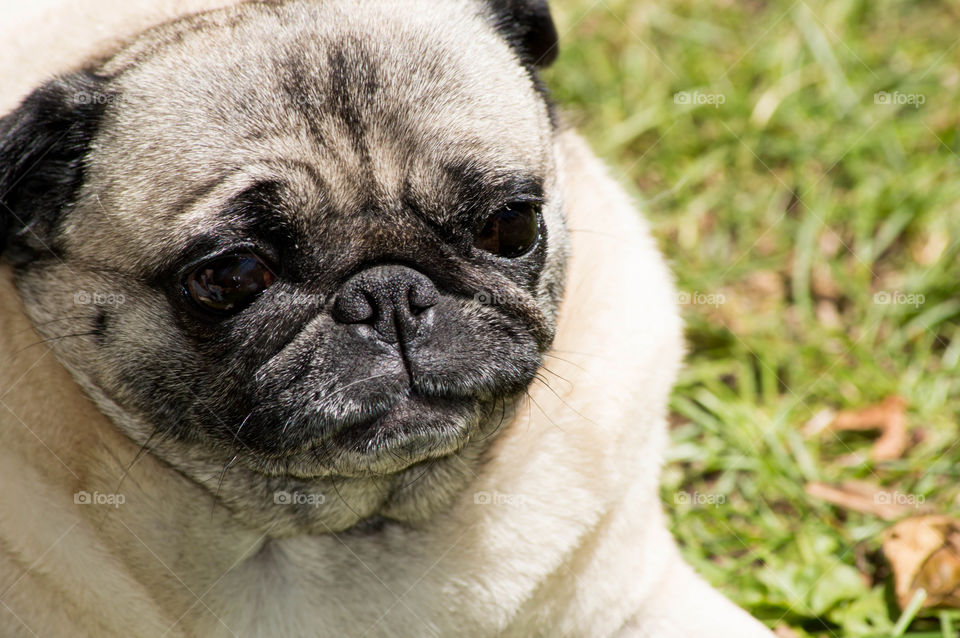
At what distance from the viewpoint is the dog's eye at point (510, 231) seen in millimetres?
2956

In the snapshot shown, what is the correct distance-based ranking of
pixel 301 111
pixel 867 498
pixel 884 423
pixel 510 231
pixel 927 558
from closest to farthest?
pixel 301 111
pixel 510 231
pixel 927 558
pixel 867 498
pixel 884 423

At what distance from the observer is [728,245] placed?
5141 millimetres

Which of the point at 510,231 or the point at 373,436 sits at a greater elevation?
the point at 510,231

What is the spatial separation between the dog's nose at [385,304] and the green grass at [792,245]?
52.7 inches

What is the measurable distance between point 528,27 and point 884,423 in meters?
2.18

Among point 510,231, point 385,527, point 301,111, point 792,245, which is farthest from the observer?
point 792,245

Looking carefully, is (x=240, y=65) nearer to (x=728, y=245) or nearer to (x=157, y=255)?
(x=157, y=255)

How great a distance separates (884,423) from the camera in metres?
4.30

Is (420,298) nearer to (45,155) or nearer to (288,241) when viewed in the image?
(288,241)

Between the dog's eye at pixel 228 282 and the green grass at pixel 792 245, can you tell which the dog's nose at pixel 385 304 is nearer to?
the dog's eye at pixel 228 282

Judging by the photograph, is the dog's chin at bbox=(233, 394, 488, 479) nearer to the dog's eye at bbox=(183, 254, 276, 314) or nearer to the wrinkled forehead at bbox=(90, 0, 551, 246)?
the dog's eye at bbox=(183, 254, 276, 314)

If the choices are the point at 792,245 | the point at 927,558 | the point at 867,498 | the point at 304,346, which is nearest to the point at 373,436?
the point at 304,346

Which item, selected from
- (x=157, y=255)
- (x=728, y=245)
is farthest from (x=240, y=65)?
(x=728, y=245)

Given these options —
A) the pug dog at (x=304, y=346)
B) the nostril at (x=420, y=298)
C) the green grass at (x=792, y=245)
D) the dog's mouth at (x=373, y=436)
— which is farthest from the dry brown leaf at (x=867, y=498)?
the nostril at (x=420, y=298)
